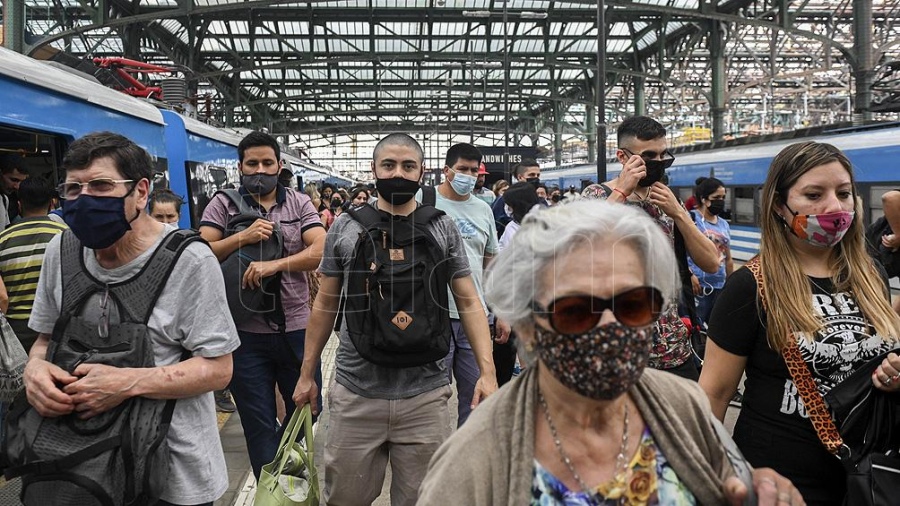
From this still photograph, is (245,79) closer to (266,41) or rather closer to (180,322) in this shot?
(266,41)

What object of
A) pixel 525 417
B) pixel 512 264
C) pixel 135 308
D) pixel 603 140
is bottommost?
pixel 525 417

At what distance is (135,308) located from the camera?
2334 mm

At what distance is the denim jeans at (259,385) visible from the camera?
3.98 m

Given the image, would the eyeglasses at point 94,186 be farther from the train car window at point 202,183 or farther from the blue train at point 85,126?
the train car window at point 202,183

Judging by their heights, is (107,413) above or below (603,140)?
below

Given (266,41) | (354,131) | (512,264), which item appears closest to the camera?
(512,264)

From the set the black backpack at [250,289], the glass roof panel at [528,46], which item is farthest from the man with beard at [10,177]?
the glass roof panel at [528,46]

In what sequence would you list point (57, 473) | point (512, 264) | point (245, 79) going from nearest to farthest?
point (512, 264) < point (57, 473) < point (245, 79)

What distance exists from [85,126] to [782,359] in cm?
648

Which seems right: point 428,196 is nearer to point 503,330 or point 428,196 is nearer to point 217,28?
point 503,330

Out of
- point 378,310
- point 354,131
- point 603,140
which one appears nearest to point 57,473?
point 378,310

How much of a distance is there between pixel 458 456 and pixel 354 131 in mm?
53340

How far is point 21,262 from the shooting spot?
4.13 meters

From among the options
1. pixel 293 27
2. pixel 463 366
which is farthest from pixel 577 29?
pixel 463 366
